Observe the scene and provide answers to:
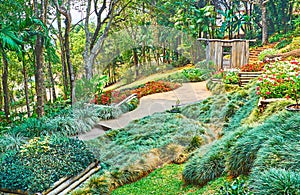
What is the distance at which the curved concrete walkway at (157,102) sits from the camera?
20.1ft

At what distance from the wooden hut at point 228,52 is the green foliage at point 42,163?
13.0 feet

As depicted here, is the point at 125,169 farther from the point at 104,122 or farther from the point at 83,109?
the point at 83,109

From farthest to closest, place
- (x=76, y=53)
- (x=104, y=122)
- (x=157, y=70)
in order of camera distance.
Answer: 1. (x=76, y=53)
2. (x=104, y=122)
3. (x=157, y=70)

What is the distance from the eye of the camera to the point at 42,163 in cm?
450

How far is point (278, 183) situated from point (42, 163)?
9.83 ft

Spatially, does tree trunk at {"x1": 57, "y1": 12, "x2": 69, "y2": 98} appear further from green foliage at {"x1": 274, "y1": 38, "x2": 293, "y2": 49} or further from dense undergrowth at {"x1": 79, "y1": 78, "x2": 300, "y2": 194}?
green foliage at {"x1": 274, "y1": 38, "x2": 293, "y2": 49}

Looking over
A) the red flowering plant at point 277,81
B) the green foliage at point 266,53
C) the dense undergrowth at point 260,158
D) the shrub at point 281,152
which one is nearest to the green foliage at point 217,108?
the red flowering plant at point 277,81

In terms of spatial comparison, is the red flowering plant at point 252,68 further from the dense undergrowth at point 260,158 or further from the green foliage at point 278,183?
the green foliage at point 278,183

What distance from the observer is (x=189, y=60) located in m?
6.20

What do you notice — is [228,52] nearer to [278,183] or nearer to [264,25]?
[264,25]

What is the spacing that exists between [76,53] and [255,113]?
21.0 feet

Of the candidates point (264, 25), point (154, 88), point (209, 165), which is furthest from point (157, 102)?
point (264, 25)

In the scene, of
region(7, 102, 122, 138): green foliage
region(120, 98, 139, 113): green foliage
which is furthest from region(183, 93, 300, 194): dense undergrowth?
region(7, 102, 122, 138): green foliage

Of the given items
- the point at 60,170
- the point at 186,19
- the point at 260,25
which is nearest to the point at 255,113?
the point at 60,170
